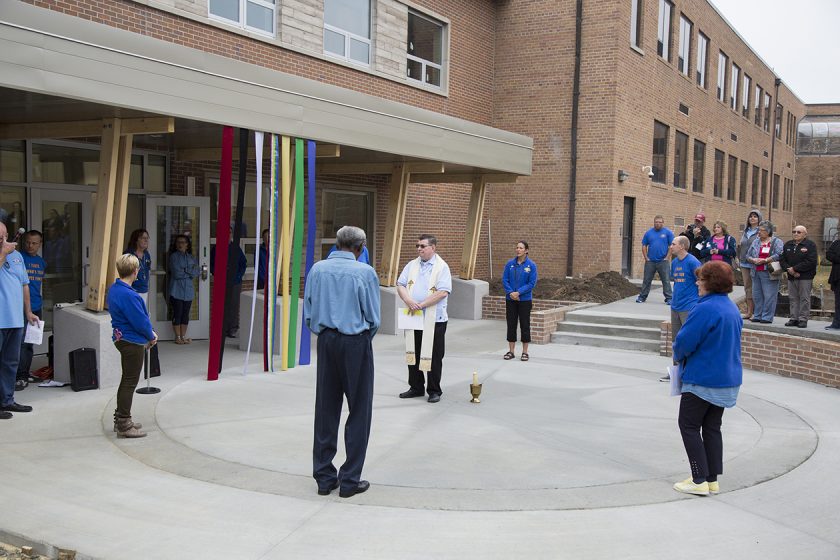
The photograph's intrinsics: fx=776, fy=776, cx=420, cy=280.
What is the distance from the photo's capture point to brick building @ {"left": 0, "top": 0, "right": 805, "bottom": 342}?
28.3 ft

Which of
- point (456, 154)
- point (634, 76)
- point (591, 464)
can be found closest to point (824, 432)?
point (591, 464)

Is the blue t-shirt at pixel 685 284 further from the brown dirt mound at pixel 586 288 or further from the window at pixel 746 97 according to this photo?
the window at pixel 746 97

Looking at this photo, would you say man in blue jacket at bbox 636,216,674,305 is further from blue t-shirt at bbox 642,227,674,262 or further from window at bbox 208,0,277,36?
window at bbox 208,0,277,36

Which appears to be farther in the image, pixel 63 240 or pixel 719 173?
pixel 719 173

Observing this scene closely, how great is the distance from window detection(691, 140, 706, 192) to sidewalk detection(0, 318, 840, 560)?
1936cm

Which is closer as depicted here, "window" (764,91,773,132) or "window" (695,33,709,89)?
"window" (695,33,709,89)

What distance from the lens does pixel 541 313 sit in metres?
14.3

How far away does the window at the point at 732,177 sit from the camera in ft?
108

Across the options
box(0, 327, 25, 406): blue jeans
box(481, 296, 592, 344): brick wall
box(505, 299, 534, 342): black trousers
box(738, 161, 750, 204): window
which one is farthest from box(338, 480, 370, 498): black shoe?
box(738, 161, 750, 204): window

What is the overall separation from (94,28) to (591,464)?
Answer: 20.8 feet

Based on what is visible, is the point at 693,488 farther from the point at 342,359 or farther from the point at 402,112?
the point at 402,112

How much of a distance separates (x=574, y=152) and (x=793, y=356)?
34.1 ft

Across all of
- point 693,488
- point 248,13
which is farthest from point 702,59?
point 693,488

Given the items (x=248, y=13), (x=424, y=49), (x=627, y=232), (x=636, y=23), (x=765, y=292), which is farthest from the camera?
(x=627, y=232)
